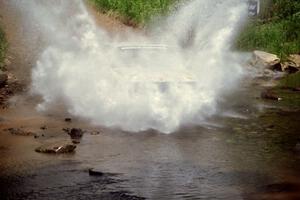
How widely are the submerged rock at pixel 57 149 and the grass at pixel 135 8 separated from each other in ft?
75.7

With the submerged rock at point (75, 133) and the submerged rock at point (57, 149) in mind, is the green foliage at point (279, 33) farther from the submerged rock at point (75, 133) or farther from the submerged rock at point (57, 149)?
the submerged rock at point (57, 149)

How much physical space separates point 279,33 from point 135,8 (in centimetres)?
926

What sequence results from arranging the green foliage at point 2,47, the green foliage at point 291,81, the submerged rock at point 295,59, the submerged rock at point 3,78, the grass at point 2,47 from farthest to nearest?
the submerged rock at point 295,59 → the green foliage at point 2,47 → the grass at point 2,47 → the green foliage at point 291,81 → the submerged rock at point 3,78

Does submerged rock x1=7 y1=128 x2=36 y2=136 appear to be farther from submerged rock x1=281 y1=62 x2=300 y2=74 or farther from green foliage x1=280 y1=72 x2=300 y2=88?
submerged rock x1=281 y1=62 x2=300 y2=74

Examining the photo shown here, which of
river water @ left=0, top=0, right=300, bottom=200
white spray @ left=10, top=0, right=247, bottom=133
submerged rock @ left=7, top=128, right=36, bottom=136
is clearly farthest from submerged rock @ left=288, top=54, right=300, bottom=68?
submerged rock @ left=7, top=128, right=36, bottom=136

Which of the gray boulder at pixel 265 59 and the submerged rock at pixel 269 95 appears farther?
the gray boulder at pixel 265 59

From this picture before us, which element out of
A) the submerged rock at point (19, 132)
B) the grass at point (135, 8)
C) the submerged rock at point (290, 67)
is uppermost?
the grass at point (135, 8)

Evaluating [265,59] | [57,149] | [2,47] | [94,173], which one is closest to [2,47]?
[2,47]

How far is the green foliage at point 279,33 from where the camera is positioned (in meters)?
31.5

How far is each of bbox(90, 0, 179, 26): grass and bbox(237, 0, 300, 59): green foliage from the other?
561cm

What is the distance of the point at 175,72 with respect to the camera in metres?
18.0

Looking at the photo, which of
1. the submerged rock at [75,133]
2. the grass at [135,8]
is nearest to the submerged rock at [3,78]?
the submerged rock at [75,133]

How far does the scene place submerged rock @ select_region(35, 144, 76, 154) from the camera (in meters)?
12.5

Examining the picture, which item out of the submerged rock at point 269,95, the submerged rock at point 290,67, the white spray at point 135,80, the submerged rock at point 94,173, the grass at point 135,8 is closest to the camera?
the submerged rock at point 94,173
